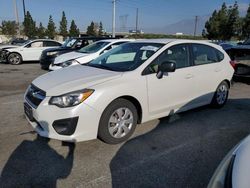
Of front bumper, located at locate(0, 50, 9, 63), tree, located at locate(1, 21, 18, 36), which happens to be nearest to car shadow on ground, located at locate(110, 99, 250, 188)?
front bumper, located at locate(0, 50, 9, 63)

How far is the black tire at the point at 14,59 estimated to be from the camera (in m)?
14.0

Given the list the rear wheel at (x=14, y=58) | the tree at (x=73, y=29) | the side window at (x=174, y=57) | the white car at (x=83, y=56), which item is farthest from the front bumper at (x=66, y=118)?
the tree at (x=73, y=29)

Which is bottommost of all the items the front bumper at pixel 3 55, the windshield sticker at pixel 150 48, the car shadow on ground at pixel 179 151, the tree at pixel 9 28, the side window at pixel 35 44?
the car shadow on ground at pixel 179 151

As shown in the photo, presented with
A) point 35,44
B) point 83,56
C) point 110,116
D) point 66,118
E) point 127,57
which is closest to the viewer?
point 66,118

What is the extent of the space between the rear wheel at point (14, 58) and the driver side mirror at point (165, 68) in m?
12.2

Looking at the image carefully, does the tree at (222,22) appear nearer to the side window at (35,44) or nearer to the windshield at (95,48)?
the side window at (35,44)

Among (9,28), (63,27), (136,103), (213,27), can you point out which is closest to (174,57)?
(136,103)

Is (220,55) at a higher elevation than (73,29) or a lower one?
lower

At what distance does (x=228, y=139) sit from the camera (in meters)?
4.06

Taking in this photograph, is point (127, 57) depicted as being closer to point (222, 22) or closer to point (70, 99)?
point (70, 99)

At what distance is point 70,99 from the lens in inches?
130

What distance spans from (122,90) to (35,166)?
Answer: 1.53 meters

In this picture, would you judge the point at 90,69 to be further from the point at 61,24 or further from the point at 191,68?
the point at 61,24

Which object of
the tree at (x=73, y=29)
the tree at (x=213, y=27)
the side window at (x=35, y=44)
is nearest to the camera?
the side window at (x=35, y=44)
